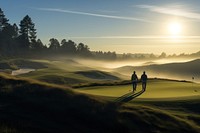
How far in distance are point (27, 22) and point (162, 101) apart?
147761mm

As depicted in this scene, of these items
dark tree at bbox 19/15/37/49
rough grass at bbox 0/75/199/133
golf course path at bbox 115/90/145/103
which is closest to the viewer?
rough grass at bbox 0/75/199/133

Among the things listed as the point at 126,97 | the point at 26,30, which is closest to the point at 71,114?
the point at 126,97

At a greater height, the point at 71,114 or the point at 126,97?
the point at 126,97

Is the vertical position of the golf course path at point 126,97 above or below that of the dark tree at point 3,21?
below

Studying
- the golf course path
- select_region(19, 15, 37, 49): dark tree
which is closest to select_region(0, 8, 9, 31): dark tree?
select_region(19, 15, 37, 49): dark tree

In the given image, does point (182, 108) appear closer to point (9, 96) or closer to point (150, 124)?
point (150, 124)

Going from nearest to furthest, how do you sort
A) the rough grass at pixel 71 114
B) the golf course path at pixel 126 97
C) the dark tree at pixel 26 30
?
the rough grass at pixel 71 114 → the golf course path at pixel 126 97 → the dark tree at pixel 26 30

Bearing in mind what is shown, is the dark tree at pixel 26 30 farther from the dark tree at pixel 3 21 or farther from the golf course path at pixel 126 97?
the golf course path at pixel 126 97

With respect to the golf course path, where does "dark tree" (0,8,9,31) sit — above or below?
above

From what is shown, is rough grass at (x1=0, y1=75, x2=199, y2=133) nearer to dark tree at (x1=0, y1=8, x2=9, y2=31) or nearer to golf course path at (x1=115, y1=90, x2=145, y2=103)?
golf course path at (x1=115, y1=90, x2=145, y2=103)

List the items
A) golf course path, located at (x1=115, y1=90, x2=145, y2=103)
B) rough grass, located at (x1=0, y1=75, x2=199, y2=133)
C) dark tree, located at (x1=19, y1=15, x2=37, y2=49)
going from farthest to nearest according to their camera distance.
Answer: dark tree, located at (x1=19, y1=15, x2=37, y2=49), golf course path, located at (x1=115, y1=90, x2=145, y2=103), rough grass, located at (x1=0, y1=75, x2=199, y2=133)

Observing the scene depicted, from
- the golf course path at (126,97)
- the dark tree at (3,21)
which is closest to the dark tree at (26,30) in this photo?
the dark tree at (3,21)

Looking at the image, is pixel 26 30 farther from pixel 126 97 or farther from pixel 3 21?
pixel 126 97

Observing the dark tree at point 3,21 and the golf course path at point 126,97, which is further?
the dark tree at point 3,21
